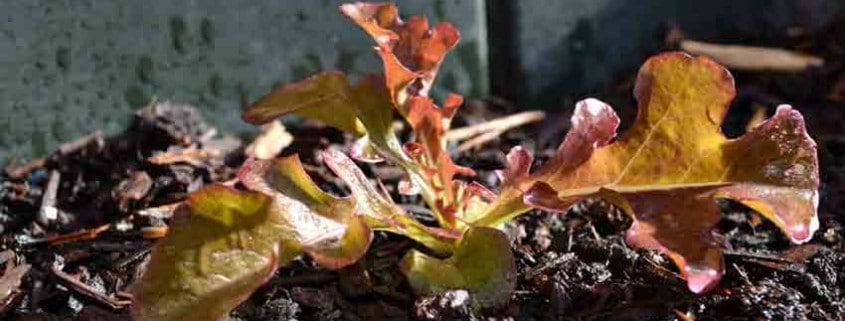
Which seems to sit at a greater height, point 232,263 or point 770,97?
point 232,263

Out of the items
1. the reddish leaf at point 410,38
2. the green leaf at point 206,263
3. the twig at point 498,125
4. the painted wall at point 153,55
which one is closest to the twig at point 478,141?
the twig at point 498,125

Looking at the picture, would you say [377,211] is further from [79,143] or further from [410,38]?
[79,143]

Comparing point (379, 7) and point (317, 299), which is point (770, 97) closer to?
point (379, 7)

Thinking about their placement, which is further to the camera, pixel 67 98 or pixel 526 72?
pixel 526 72

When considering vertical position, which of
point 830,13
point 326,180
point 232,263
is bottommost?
point 830,13

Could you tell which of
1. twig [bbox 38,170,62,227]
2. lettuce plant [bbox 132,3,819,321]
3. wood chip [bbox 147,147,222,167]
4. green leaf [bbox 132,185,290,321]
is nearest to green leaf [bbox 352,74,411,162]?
lettuce plant [bbox 132,3,819,321]

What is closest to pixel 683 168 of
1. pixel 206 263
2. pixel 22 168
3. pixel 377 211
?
pixel 377 211

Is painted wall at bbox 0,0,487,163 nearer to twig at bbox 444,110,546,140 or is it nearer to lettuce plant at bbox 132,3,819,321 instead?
twig at bbox 444,110,546,140

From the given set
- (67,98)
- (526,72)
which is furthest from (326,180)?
(526,72)
